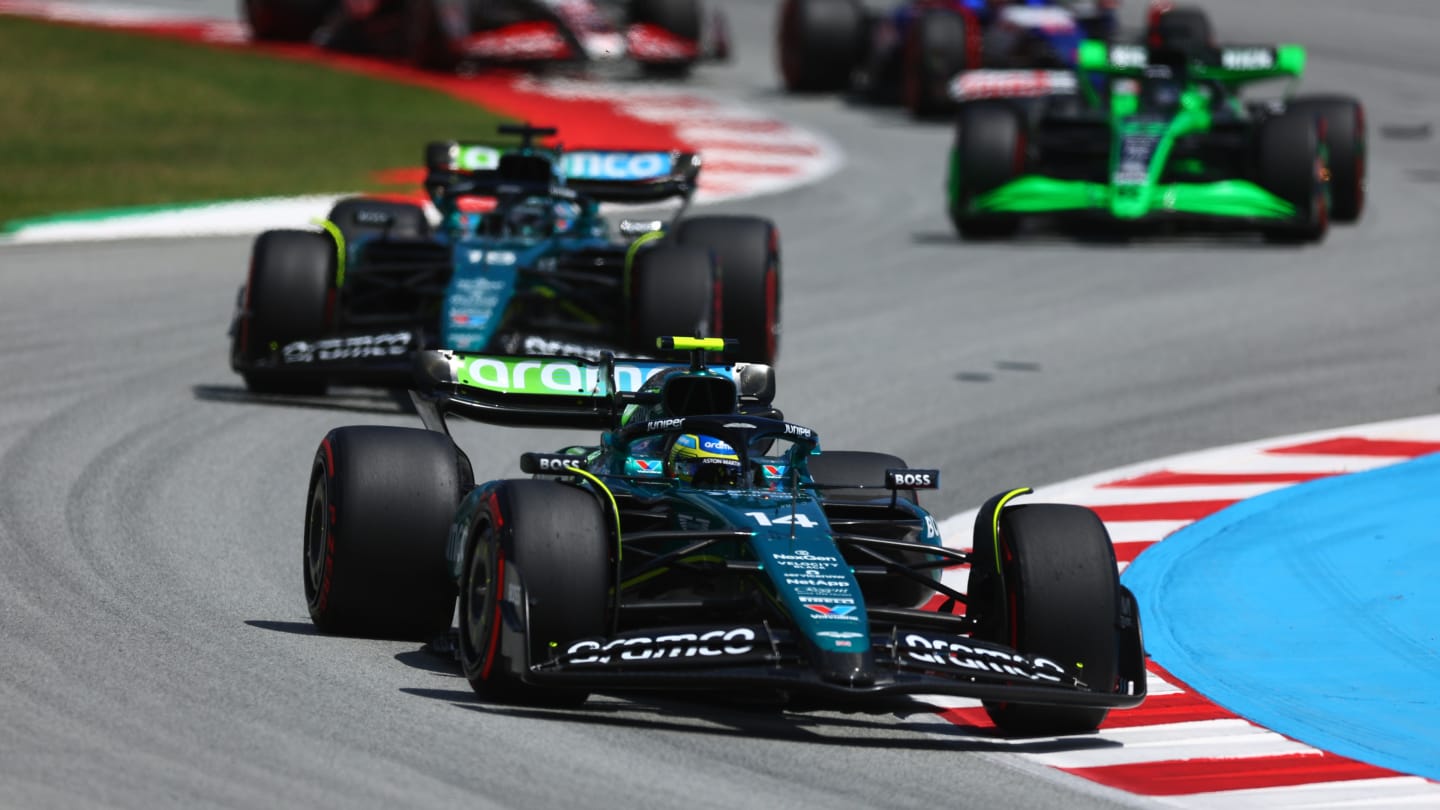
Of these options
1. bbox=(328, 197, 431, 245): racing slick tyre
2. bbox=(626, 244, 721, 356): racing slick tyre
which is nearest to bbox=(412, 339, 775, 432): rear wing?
bbox=(626, 244, 721, 356): racing slick tyre

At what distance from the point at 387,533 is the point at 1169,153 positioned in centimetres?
1324

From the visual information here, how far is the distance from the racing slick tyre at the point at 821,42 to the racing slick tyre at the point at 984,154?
9.97 meters

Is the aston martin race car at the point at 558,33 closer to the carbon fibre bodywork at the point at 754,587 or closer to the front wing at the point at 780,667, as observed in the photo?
the carbon fibre bodywork at the point at 754,587

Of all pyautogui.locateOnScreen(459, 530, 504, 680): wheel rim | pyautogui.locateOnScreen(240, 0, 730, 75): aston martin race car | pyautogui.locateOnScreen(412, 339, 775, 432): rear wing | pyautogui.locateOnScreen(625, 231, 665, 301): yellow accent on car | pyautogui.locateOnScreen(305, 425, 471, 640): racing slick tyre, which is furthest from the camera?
pyautogui.locateOnScreen(240, 0, 730, 75): aston martin race car

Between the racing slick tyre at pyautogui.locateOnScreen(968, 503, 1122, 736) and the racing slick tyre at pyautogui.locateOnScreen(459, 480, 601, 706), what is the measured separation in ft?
4.51

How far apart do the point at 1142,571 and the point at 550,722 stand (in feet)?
12.7

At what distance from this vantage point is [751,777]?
7934mm

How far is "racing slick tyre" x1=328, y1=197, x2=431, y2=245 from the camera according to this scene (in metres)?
16.4

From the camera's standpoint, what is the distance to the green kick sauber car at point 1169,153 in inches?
831

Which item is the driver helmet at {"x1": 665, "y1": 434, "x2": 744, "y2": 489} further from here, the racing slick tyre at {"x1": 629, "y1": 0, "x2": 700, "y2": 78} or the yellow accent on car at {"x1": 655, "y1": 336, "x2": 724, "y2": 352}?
the racing slick tyre at {"x1": 629, "y1": 0, "x2": 700, "y2": 78}

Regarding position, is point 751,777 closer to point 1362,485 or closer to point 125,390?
point 1362,485

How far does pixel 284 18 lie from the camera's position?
3575 cm

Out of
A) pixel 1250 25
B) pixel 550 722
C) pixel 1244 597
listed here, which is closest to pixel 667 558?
pixel 550 722

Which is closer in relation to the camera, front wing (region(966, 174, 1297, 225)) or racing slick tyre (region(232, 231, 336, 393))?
racing slick tyre (region(232, 231, 336, 393))
